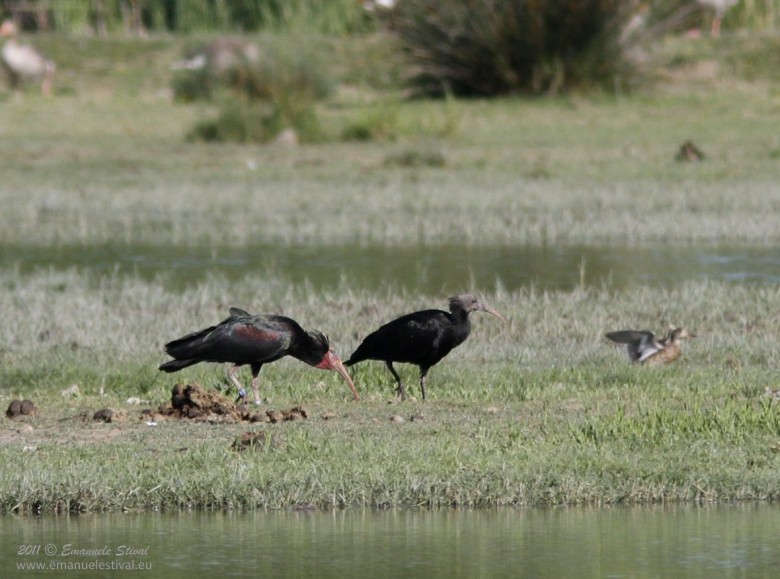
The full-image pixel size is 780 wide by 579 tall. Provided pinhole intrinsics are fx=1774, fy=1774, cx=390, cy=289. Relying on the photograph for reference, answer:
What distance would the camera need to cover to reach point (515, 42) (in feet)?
104

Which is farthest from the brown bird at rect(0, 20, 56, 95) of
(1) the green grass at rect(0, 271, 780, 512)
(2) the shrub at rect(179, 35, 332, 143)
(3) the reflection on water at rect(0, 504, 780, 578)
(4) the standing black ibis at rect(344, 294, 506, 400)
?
(3) the reflection on water at rect(0, 504, 780, 578)

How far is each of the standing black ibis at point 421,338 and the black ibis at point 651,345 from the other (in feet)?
4.66

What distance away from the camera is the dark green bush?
103 ft

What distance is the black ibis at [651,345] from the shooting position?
11.3 m

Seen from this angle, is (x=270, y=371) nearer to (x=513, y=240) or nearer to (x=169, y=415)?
(x=169, y=415)

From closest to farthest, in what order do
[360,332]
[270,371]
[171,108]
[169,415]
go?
[169,415], [270,371], [360,332], [171,108]

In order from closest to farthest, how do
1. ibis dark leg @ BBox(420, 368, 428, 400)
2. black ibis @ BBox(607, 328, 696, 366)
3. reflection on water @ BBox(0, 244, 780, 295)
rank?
ibis dark leg @ BBox(420, 368, 428, 400) → black ibis @ BBox(607, 328, 696, 366) → reflection on water @ BBox(0, 244, 780, 295)

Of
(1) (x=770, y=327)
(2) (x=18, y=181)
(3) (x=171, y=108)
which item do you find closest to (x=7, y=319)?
(1) (x=770, y=327)

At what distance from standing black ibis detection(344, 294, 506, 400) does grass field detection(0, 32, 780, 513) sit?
0.87ft

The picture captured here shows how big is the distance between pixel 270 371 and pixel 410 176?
530 inches

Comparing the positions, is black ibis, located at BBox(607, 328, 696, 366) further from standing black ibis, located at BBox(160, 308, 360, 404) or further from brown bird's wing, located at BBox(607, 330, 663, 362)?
standing black ibis, located at BBox(160, 308, 360, 404)

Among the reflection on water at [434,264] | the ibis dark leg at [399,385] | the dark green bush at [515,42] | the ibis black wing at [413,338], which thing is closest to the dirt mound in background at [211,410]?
the ibis black wing at [413,338]

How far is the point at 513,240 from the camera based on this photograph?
19.6 meters

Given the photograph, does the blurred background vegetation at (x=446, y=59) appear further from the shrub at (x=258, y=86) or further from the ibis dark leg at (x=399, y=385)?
the ibis dark leg at (x=399, y=385)
